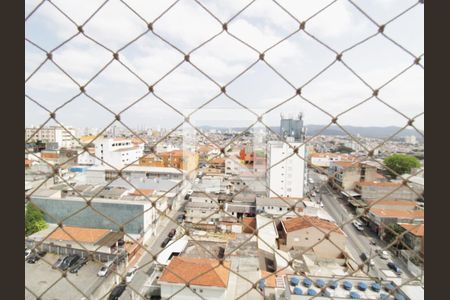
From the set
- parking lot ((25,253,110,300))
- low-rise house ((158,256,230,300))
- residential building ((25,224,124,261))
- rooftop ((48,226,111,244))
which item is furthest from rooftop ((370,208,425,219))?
parking lot ((25,253,110,300))

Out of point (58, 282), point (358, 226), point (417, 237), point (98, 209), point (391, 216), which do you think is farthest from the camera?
point (358, 226)

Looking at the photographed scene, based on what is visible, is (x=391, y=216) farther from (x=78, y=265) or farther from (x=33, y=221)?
(x=33, y=221)

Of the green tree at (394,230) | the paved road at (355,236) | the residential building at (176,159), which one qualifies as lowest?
the paved road at (355,236)

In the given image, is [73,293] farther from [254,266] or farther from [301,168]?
[301,168]

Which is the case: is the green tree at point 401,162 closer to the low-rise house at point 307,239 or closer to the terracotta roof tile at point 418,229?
the terracotta roof tile at point 418,229

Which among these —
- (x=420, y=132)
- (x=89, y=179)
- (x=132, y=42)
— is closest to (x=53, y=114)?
(x=132, y=42)

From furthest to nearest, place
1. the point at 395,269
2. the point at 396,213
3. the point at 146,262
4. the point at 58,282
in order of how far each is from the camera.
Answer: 1. the point at 396,213
2. the point at 395,269
3. the point at 58,282
4. the point at 146,262

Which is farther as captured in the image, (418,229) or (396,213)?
(396,213)

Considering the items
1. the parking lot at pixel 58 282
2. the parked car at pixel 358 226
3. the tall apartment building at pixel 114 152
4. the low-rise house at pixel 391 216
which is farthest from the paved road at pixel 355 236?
the tall apartment building at pixel 114 152

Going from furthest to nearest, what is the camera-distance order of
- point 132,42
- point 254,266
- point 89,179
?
point 89,179
point 254,266
point 132,42

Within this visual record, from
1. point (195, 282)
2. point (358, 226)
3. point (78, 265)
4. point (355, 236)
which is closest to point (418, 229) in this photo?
point (195, 282)

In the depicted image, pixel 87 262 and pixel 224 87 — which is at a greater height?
pixel 224 87
